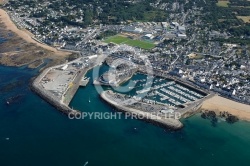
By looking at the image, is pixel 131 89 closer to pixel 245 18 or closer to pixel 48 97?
pixel 48 97

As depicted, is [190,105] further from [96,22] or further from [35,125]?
[96,22]

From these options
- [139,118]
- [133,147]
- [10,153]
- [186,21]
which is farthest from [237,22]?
[10,153]

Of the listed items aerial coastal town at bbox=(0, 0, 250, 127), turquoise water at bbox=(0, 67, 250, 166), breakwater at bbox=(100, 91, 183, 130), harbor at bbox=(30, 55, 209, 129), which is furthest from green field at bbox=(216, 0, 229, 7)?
breakwater at bbox=(100, 91, 183, 130)

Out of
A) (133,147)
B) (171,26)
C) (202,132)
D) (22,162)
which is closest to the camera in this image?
(22,162)

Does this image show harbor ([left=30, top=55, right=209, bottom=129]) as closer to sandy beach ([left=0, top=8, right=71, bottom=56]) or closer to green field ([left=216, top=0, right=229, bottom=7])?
sandy beach ([left=0, top=8, right=71, bottom=56])

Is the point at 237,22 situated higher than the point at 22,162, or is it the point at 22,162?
the point at 237,22

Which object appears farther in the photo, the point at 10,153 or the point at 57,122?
the point at 57,122

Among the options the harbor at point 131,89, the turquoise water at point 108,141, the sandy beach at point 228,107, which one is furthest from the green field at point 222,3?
the turquoise water at point 108,141
